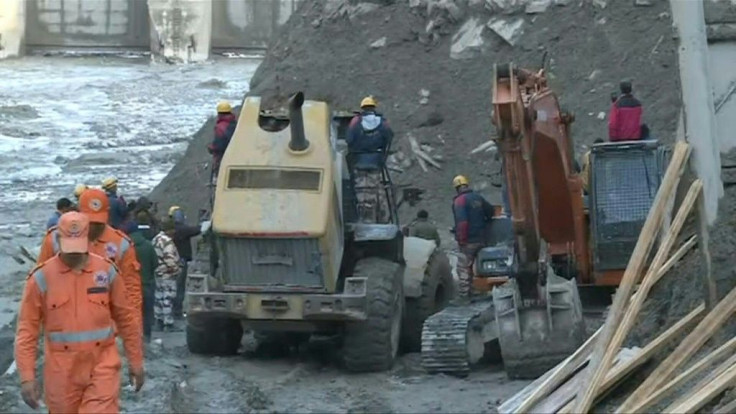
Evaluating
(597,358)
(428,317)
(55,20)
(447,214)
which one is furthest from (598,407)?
(55,20)

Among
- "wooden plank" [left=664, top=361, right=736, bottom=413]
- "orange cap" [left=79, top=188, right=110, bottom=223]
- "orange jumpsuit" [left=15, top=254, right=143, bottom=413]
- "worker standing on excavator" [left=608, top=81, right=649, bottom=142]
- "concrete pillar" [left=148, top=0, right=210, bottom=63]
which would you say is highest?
"concrete pillar" [left=148, top=0, right=210, bottom=63]

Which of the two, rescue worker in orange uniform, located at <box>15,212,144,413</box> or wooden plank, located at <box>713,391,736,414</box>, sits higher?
rescue worker in orange uniform, located at <box>15,212,144,413</box>

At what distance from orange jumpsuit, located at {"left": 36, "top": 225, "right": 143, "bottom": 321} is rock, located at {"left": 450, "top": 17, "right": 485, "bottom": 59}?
48.8ft

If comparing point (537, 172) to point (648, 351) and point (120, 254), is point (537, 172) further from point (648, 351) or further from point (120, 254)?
point (120, 254)

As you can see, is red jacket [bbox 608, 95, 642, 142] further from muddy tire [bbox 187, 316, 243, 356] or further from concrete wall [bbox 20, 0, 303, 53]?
concrete wall [bbox 20, 0, 303, 53]

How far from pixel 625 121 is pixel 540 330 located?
16.5 ft

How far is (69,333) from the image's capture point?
9.13m

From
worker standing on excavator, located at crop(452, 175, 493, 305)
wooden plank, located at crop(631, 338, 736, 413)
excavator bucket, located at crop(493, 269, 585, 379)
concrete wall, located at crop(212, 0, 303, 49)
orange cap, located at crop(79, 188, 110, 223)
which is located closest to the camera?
wooden plank, located at crop(631, 338, 736, 413)

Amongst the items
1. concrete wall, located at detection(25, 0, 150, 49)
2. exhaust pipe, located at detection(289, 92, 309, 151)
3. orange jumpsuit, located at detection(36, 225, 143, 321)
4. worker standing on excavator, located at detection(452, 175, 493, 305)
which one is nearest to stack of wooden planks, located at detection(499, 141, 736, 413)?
orange jumpsuit, located at detection(36, 225, 143, 321)

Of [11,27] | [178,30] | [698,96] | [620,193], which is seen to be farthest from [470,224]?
[11,27]

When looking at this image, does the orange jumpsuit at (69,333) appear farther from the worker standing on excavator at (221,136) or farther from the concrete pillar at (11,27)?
the concrete pillar at (11,27)

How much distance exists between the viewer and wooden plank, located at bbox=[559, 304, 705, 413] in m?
10.6

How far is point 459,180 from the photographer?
17234 millimetres

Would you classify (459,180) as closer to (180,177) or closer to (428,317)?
(428,317)
